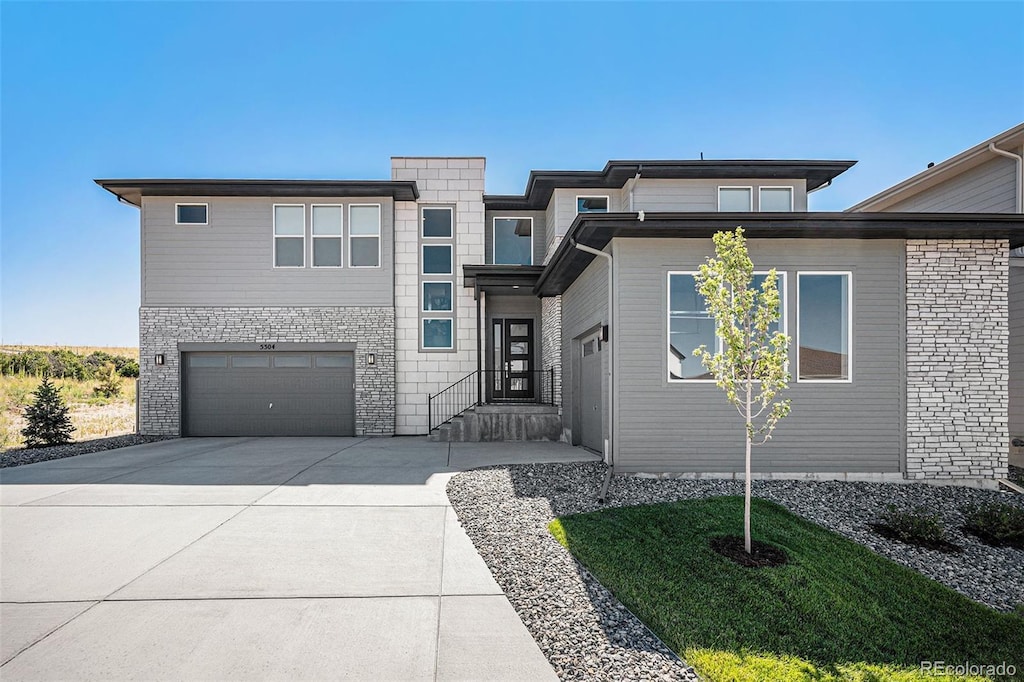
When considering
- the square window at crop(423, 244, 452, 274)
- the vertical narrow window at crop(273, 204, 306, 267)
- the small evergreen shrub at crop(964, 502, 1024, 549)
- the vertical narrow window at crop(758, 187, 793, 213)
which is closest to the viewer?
the small evergreen shrub at crop(964, 502, 1024, 549)

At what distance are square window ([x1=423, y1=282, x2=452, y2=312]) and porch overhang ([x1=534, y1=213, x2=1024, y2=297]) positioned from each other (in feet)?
20.9

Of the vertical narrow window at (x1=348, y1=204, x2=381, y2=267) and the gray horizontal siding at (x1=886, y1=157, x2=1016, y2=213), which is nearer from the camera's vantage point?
the gray horizontal siding at (x1=886, y1=157, x2=1016, y2=213)

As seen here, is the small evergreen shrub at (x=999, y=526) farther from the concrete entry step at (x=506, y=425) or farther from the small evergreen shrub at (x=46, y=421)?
the small evergreen shrub at (x=46, y=421)

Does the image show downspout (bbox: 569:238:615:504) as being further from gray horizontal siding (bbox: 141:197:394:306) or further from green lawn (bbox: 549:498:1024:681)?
gray horizontal siding (bbox: 141:197:394:306)

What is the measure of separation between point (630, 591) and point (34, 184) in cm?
1807

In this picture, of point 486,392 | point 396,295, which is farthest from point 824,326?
point 396,295

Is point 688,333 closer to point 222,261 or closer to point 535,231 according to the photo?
point 535,231

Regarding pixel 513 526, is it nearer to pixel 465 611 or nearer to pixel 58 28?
pixel 465 611

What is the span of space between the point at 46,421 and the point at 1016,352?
63.6 ft

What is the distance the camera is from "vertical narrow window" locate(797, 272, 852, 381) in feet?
25.2

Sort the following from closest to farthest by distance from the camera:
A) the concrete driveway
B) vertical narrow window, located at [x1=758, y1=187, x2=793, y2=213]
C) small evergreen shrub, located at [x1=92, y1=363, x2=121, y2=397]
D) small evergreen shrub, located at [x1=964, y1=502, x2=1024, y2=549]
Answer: the concrete driveway
small evergreen shrub, located at [x1=964, y1=502, x2=1024, y2=549]
vertical narrow window, located at [x1=758, y1=187, x2=793, y2=213]
small evergreen shrub, located at [x1=92, y1=363, x2=121, y2=397]

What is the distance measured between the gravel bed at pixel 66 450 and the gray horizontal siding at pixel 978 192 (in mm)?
18247

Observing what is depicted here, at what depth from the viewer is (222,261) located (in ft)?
42.5

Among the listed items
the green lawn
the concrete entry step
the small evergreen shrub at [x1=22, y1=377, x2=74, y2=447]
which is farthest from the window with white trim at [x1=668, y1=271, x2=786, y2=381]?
the small evergreen shrub at [x1=22, y1=377, x2=74, y2=447]
